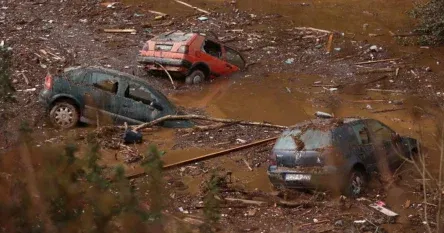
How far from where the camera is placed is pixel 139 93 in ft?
57.6

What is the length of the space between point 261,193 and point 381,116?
7.78 m

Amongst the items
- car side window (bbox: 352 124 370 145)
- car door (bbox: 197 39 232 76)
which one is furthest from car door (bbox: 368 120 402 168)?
car door (bbox: 197 39 232 76)

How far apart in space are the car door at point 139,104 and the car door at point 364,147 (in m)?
5.48

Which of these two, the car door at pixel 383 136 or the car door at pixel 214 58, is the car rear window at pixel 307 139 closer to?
the car door at pixel 383 136

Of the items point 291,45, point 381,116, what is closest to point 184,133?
point 381,116

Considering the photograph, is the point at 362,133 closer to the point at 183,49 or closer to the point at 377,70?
the point at 183,49

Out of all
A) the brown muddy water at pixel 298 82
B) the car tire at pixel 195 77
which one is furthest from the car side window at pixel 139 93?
the car tire at pixel 195 77

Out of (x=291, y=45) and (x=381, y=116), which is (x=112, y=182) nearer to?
(x=381, y=116)

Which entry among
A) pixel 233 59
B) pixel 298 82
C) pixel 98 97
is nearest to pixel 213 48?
pixel 233 59

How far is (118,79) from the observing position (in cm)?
1736

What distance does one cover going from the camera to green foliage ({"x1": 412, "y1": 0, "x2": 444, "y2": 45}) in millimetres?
26578

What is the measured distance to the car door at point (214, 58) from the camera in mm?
22794

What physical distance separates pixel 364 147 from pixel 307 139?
3.40 feet

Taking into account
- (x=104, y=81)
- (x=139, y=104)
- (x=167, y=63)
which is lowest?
(x=139, y=104)
